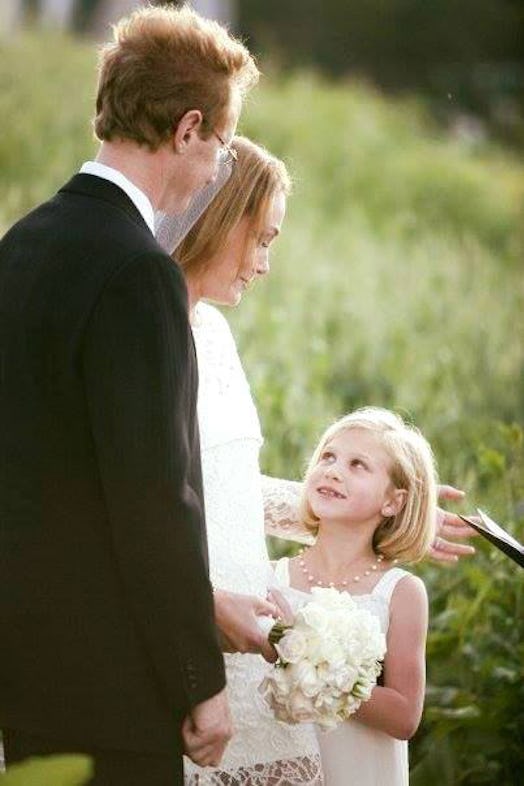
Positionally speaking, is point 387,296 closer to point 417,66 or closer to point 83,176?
point 83,176

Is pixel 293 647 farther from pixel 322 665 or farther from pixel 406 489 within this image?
pixel 406 489

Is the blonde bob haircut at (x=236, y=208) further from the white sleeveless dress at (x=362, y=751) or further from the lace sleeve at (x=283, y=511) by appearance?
the white sleeveless dress at (x=362, y=751)

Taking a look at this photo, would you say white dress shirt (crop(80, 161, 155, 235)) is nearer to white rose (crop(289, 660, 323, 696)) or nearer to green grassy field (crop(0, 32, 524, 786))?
white rose (crop(289, 660, 323, 696))

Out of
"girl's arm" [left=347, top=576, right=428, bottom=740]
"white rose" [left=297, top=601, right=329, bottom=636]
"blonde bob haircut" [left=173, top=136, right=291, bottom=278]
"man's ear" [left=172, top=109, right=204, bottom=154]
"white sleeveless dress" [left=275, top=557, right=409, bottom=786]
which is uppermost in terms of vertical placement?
"man's ear" [left=172, top=109, right=204, bottom=154]

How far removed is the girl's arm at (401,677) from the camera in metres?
3.07

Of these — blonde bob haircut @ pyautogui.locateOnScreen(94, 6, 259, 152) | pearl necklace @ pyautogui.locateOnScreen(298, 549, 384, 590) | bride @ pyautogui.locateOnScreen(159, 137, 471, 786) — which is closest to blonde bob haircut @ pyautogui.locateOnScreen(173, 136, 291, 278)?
bride @ pyautogui.locateOnScreen(159, 137, 471, 786)

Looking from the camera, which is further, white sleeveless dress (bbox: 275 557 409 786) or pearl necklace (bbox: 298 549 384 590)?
pearl necklace (bbox: 298 549 384 590)

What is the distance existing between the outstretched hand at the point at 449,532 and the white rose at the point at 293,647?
0.75m

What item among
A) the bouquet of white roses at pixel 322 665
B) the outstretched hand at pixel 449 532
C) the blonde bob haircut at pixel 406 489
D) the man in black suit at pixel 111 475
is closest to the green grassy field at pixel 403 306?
the outstretched hand at pixel 449 532

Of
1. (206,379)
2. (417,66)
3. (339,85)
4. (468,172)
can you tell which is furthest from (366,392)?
(417,66)

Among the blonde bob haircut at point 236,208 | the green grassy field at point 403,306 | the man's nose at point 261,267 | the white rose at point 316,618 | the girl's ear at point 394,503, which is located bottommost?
the green grassy field at point 403,306

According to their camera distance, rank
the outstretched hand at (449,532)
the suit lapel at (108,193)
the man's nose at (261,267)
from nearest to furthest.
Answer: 1. the suit lapel at (108,193)
2. the man's nose at (261,267)
3. the outstretched hand at (449,532)

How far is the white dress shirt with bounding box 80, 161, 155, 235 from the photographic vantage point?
2584 mm

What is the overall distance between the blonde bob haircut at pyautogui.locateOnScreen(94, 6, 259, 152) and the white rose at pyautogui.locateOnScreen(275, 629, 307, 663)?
34.2 inches
